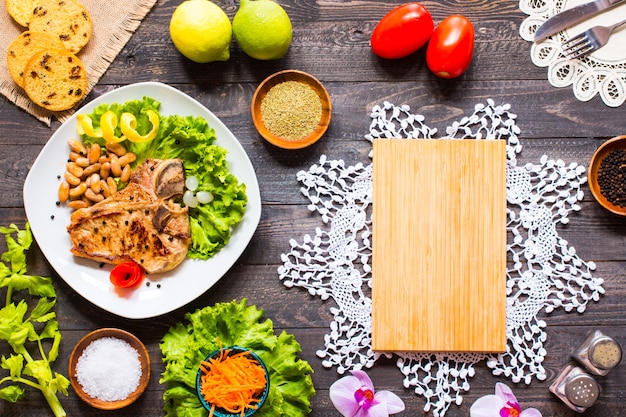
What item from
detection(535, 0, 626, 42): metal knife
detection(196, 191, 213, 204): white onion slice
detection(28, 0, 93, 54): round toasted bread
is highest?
detection(535, 0, 626, 42): metal knife

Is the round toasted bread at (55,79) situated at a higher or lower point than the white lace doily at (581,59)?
lower

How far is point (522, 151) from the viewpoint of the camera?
197cm

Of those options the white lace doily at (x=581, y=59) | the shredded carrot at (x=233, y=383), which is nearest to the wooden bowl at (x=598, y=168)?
the white lace doily at (x=581, y=59)

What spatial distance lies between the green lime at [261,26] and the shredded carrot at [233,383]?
0.93 metres

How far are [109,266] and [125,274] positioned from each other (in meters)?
0.08

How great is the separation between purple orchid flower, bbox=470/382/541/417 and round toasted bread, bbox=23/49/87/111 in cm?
162

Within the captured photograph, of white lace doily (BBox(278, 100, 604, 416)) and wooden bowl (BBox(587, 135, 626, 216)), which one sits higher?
wooden bowl (BBox(587, 135, 626, 216))

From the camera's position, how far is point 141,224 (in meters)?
1.88

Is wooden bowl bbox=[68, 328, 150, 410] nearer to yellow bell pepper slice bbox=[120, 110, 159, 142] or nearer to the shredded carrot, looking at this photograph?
the shredded carrot

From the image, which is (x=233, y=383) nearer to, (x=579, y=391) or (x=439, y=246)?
(x=439, y=246)

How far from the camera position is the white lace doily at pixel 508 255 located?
6.38 ft

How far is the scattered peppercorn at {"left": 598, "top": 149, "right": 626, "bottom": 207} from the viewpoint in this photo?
6.25 ft

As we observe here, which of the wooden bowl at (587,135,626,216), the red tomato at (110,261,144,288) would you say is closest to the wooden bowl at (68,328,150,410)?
the red tomato at (110,261,144,288)

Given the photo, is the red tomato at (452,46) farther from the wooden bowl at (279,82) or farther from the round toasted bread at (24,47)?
the round toasted bread at (24,47)
